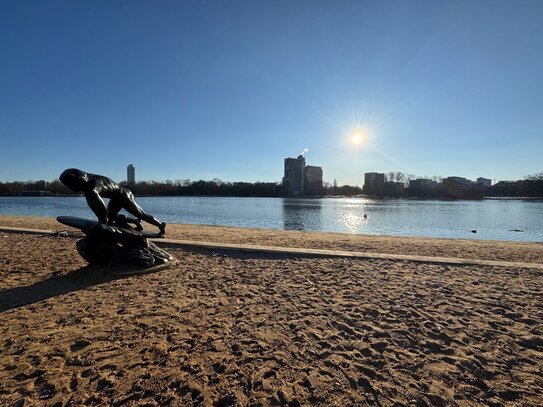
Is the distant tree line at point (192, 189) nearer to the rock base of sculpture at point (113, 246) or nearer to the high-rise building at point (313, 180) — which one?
the high-rise building at point (313, 180)

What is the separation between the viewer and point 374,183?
472ft

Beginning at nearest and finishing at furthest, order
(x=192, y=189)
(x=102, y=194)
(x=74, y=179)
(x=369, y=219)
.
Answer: (x=74, y=179) < (x=102, y=194) < (x=369, y=219) < (x=192, y=189)

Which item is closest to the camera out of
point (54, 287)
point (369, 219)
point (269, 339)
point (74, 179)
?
point (269, 339)

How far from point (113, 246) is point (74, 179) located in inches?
71.1

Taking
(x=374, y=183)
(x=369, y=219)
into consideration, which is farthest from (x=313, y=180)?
(x=369, y=219)

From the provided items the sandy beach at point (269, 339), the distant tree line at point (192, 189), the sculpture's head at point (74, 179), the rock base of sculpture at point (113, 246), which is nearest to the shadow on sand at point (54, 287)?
the sandy beach at point (269, 339)

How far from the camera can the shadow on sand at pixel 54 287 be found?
5.54 metres

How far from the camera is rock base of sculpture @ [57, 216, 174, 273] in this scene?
272 inches

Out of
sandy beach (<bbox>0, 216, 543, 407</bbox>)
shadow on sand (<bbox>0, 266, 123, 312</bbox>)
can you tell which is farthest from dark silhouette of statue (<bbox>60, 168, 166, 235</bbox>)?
sandy beach (<bbox>0, 216, 543, 407</bbox>)

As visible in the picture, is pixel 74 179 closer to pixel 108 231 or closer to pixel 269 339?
pixel 108 231

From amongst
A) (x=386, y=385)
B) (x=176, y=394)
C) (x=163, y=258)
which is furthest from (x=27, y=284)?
(x=386, y=385)

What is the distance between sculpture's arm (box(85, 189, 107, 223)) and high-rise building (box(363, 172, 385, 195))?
139m

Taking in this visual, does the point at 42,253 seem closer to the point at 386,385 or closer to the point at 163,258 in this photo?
the point at 163,258

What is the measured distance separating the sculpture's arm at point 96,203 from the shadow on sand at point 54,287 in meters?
1.27
